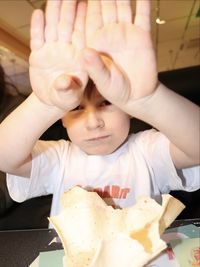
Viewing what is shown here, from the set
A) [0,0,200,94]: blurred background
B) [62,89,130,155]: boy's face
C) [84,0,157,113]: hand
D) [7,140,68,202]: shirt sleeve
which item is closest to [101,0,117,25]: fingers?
[84,0,157,113]: hand

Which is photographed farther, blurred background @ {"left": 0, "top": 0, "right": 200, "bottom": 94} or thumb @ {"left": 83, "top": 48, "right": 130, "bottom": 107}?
blurred background @ {"left": 0, "top": 0, "right": 200, "bottom": 94}

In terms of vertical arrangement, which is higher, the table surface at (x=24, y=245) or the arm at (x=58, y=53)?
the arm at (x=58, y=53)

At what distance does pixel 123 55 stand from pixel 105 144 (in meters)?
0.17

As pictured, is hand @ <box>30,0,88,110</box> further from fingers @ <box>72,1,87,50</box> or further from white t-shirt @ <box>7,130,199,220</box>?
white t-shirt @ <box>7,130,199,220</box>

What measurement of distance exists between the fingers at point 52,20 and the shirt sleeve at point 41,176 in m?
0.20

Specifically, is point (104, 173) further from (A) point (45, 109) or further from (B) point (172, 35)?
(B) point (172, 35)

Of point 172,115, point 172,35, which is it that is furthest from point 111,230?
point 172,35

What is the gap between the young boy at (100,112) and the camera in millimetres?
255

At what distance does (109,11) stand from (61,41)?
5 cm

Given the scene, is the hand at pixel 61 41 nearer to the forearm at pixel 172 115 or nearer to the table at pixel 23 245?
the forearm at pixel 172 115

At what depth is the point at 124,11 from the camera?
0.26m

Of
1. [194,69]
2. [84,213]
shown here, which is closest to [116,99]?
[84,213]

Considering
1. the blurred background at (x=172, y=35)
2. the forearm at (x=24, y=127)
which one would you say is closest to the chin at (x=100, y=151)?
the forearm at (x=24, y=127)

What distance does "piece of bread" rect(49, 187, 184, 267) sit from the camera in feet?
0.88
